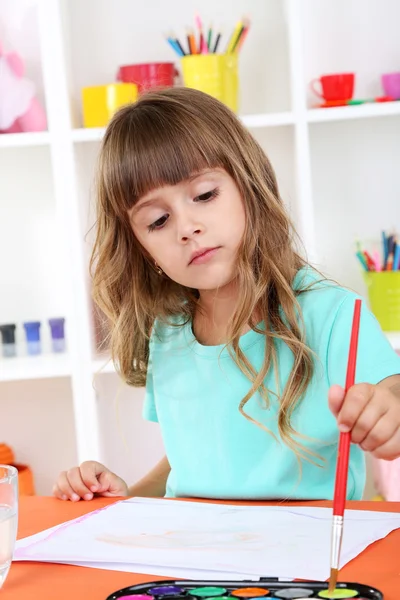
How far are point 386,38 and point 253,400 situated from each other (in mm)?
1416

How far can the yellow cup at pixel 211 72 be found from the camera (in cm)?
205

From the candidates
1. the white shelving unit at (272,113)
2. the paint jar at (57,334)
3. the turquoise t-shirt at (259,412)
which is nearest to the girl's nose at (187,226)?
the turquoise t-shirt at (259,412)

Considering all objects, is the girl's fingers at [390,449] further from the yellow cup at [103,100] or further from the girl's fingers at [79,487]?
the yellow cup at [103,100]

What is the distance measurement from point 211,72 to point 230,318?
37.0 inches

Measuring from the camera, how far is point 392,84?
214 cm

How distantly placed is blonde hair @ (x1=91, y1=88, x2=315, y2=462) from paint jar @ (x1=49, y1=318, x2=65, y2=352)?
0.90 metres

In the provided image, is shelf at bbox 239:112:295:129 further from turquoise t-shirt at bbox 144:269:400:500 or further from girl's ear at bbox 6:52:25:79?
turquoise t-shirt at bbox 144:269:400:500

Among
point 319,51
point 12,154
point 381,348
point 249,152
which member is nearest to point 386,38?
point 319,51

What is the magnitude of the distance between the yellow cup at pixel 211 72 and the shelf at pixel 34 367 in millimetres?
737

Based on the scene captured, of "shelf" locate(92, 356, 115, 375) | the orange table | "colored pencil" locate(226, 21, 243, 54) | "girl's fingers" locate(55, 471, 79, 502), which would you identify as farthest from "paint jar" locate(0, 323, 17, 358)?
the orange table

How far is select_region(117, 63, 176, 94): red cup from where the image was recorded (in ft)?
7.02

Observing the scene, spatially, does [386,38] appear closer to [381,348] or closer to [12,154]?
[12,154]

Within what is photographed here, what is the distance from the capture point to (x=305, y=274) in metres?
1.29

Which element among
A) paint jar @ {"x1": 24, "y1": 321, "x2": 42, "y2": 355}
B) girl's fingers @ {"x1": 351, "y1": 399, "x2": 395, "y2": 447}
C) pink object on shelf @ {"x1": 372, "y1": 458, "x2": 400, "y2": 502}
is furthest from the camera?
paint jar @ {"x1": 24, "y1": 321, "x2": 42, "y2": 355}
